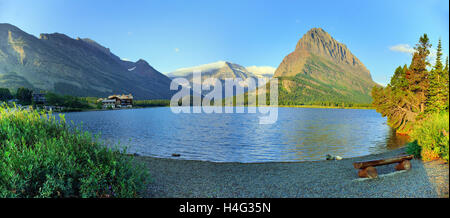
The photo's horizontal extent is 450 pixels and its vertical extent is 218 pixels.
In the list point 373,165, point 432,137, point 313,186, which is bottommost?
point 313,186

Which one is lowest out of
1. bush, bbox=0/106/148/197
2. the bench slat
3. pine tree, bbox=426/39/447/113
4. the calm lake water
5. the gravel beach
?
the calm lake water

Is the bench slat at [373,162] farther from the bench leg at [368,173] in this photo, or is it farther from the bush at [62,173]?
the bush at [62,173]

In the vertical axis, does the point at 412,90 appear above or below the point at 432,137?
above

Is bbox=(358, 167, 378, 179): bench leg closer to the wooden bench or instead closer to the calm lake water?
the wooden bench

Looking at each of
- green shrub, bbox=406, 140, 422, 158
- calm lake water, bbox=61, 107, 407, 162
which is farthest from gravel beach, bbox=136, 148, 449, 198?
calm lake water, bbox=61, 107, 407, 162

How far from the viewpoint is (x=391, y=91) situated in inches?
1799

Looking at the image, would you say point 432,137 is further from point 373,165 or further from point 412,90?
point 412,90

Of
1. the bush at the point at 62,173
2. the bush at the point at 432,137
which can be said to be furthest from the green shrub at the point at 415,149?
the bush at the point at 62,173

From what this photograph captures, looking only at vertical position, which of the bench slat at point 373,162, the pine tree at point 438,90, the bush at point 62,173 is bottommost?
the bench slat at point 373,162

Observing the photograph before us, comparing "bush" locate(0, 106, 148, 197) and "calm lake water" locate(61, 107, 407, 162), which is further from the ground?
"bush" locate(0, 106, 148, 197)

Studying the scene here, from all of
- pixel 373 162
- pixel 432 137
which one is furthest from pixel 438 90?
pixel 373 162
